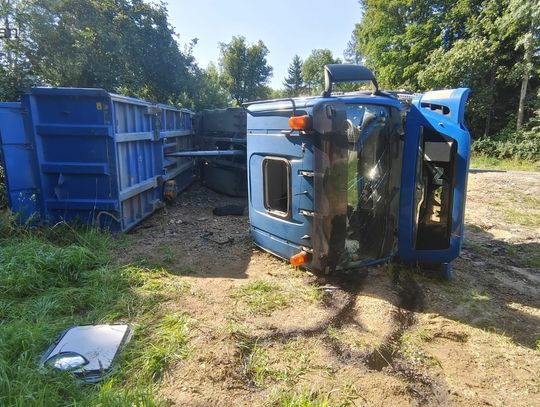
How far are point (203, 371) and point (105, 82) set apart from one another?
43.1 ft

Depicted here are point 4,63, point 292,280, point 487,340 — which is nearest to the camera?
point 487,340

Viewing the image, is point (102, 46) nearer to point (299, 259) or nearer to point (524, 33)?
point (299, 259)

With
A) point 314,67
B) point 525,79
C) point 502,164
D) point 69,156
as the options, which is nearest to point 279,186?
point 69,156

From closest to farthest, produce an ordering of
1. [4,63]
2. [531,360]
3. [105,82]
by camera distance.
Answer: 1. [531,360]
2. [4,63]
3. [105,82]

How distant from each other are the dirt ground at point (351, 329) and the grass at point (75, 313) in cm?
20

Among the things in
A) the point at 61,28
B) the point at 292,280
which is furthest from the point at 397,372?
the point at 61,28

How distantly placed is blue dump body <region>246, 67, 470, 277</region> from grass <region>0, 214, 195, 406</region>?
154 cm

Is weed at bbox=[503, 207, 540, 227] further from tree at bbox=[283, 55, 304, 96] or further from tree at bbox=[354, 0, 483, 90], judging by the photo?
tree at bbox=[283, 55, 304, 96]

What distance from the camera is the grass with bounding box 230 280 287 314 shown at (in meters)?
3.20

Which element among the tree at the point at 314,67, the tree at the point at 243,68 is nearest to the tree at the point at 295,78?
Answer: the tree at the point at 314,67

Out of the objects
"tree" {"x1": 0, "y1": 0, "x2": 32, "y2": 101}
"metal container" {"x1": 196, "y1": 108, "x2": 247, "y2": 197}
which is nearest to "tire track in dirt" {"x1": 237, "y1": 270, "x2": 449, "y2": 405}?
"metal container" {"x1": 196, "y1": 108, "x2": 247, "y2": 197}

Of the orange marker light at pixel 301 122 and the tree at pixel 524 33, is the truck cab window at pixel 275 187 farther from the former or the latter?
the tree at pixel 524 33

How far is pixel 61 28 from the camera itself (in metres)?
11.9

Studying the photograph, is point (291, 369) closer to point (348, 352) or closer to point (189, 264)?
point (348, 352)
